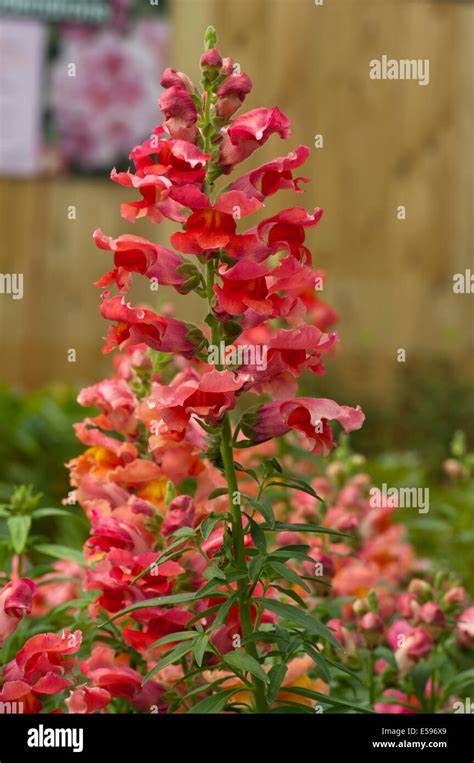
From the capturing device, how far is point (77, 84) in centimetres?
458

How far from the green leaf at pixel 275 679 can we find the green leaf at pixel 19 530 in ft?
1.19

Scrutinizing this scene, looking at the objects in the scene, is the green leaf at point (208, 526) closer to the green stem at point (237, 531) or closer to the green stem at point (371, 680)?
the green stem at point (237, 531)

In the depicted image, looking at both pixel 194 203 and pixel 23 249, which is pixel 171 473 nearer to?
pixel 194 203

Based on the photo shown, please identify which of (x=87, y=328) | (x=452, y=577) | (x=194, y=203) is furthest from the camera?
(x=87, y=328)

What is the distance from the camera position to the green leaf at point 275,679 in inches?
34.3

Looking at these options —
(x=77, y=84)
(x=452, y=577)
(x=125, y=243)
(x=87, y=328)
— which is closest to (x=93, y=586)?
(x=125, y=243)

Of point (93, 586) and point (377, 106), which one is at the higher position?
point (377, 106)

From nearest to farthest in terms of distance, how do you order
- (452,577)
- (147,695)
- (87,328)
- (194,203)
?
(194,203), (147,695), (452,577), (87,328)

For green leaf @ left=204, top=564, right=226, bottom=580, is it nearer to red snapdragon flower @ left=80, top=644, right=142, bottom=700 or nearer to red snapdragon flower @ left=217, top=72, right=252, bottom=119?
red snapdragon flower @ left=80, top=644, right=142, bottom=700

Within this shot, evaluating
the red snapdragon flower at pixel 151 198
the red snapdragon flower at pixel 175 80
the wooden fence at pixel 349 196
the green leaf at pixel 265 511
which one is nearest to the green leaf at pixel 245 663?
the green leaf at pixel 265 511

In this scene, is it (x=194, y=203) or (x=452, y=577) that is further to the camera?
(x=452, y=577)

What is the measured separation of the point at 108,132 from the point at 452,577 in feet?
11.9

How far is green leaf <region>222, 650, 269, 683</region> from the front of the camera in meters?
0.84

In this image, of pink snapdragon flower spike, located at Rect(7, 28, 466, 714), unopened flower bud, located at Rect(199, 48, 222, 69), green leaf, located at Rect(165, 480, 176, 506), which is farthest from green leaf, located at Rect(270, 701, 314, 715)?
unopened flower bud, located at Rect(199, 48, 222, 69)
